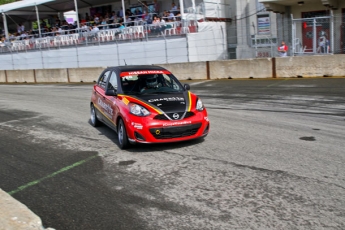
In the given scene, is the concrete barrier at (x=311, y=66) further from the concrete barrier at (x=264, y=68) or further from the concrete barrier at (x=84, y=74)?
the concrete barrier at (x=84, y=74)

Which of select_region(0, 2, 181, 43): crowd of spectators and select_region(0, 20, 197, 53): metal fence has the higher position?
select_region(0, 2, 181, 43): crowd of spectators

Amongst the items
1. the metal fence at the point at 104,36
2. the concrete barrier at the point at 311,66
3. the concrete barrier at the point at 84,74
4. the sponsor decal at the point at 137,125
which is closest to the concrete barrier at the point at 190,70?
the concrete barrier at the point at 311,66

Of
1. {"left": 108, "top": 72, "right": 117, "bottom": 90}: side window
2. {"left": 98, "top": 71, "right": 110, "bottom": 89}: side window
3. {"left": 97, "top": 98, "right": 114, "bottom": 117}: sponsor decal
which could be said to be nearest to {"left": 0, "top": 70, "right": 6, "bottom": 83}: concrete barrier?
{"left": 98, "top": 71, "right": 110, "bottom": 89}: side window

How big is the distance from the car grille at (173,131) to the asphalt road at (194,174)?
0.95 feet

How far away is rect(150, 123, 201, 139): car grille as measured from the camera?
6664 millimetres

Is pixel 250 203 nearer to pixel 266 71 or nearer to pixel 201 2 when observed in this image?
pixel 266 71

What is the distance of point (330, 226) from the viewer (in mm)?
3830

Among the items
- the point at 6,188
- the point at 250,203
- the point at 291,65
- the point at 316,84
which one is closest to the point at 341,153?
the point at 250,203

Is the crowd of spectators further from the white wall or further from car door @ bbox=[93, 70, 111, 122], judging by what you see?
car door @ bbox=[93, 70, 111, 122]

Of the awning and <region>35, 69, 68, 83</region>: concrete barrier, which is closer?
<region>35, 69, 68, 83</region>: concrete barrier

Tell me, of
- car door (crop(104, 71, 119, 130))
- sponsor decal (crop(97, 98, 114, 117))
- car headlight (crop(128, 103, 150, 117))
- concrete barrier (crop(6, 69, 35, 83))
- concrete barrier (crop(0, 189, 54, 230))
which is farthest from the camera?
concrete barrier (crop(6, 69, 35, 83))

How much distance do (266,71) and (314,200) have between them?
1346cm

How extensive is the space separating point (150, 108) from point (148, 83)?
1176mm

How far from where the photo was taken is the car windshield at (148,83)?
7.68 meters
